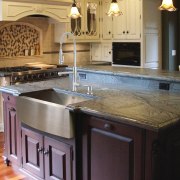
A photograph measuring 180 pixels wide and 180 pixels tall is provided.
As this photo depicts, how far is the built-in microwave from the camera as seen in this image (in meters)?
5.80

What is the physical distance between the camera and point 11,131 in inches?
135

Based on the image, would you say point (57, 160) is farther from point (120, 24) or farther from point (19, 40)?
point (120, 24)

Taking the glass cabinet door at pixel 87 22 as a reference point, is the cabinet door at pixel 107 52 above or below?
below

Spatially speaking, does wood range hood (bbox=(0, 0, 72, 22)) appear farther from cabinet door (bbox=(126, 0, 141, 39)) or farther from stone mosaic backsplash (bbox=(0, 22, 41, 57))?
cabinet door (bbox=(126, 0, 141, 39))

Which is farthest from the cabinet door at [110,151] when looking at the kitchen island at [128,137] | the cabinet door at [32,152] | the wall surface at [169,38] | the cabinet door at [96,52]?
the wall surface at [169,38]

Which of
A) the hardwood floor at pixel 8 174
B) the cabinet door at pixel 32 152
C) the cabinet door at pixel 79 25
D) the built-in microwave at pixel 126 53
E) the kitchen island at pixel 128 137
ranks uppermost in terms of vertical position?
the cabinet door at pixel 79 25

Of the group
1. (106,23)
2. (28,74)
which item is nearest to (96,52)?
(106,23)

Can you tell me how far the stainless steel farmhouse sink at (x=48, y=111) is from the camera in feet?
8.32

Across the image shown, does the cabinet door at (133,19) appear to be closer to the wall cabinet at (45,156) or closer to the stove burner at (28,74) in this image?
the stove burner at (28,74)

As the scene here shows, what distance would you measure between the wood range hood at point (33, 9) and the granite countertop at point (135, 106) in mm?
1724

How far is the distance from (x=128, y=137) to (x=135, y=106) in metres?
0.34

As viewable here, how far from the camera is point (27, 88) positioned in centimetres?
342

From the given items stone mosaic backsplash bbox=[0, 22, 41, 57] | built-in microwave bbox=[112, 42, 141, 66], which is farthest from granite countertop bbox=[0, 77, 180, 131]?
built-in microwave bbox=[112, 42, 141, 66]

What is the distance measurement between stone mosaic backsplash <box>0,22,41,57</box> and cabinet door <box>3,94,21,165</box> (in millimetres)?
2006
